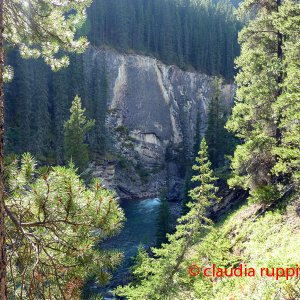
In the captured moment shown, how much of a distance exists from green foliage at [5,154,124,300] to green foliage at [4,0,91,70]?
2.15 metres

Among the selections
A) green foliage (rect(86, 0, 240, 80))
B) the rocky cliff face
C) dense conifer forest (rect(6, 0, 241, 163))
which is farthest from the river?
green foliage (rect(86, 0, 240, 80))

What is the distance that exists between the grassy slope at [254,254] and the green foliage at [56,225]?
4.23m

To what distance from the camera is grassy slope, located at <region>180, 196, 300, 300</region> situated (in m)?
7.57

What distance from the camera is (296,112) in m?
10.3

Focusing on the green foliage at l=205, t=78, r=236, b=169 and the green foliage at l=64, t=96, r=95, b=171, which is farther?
the green foliage at l=205, t=78, r=236, b=169

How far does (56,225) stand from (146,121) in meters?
54.1

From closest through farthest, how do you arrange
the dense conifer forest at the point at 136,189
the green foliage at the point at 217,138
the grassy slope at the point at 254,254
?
the dense conifer forest at the point at 136,189, the grassy slope at the point at 254,254, the green foliage at the point at 217,138

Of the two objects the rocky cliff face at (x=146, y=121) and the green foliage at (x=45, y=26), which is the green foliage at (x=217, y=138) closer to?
the rocky cliff face at (x=146, y=121)

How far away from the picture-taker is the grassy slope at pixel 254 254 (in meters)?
7.57

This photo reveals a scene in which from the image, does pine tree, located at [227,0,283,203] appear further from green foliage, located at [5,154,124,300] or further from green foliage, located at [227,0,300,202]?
green foliage, located at [5,154,124,300]

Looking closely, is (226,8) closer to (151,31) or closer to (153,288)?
(151,31)

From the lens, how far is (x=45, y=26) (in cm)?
530
